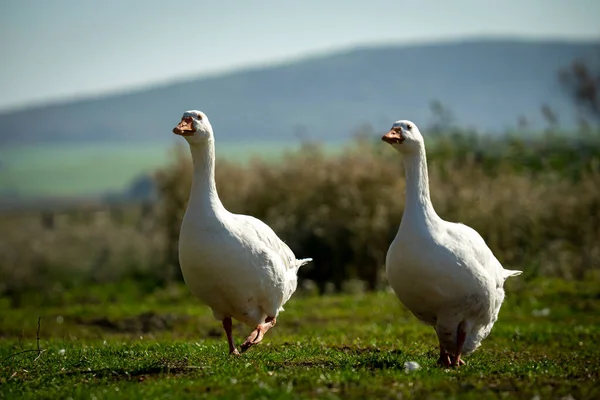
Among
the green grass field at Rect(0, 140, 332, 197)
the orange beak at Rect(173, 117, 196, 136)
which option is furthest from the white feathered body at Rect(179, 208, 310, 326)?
the green grass field at Rect(0, 140, 332, 197)

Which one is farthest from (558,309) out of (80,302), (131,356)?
(80,302)

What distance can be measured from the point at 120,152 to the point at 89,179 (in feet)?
86.5

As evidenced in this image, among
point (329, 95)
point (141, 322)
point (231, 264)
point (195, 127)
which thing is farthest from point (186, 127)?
point (329, 95)

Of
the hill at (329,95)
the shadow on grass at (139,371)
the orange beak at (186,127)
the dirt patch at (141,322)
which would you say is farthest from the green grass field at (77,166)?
the shadow on grass at (139,371)

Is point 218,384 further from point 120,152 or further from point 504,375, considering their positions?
point 120,152

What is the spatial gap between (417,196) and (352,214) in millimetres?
11795

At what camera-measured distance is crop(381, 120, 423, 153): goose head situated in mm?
8992

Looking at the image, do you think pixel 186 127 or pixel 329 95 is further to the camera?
pixel 329 95

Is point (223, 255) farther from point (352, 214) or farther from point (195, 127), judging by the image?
point (352, 214)

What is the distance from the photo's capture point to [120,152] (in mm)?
143875

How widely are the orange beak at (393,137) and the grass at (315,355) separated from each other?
218 centimetres

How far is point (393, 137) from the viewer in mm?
8914

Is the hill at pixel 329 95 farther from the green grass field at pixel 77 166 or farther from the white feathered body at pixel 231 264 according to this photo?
the white feathered body at pixel 231 264

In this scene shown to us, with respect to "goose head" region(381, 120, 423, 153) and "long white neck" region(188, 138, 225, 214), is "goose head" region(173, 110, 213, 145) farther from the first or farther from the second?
"goose head" region(381, 120, 423, 153)
